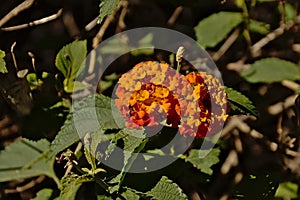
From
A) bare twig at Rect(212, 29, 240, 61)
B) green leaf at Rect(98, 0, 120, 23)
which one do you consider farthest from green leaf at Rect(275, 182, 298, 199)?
green leaf at Rect(98, 0, 120, 23)

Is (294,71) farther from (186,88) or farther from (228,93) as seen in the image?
(186,88)

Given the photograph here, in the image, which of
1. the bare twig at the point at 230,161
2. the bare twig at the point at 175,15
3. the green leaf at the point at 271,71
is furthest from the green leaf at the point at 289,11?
the bare twig at the point at 230,161

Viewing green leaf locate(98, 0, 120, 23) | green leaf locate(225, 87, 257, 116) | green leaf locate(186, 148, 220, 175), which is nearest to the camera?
green leaf locate(98, 0, 120, 23)

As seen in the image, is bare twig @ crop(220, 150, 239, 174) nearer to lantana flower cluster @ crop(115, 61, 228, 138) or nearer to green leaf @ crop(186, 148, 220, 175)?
green leaf @ crop(186, 148, 220, 175)

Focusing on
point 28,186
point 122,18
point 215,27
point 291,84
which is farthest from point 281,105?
→ point 28,186

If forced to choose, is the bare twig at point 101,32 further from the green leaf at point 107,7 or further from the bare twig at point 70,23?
the green leaf at point 107,7

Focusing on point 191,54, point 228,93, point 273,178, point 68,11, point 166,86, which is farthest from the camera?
point 68,11

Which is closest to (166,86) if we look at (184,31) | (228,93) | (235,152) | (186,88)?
(186,88)
